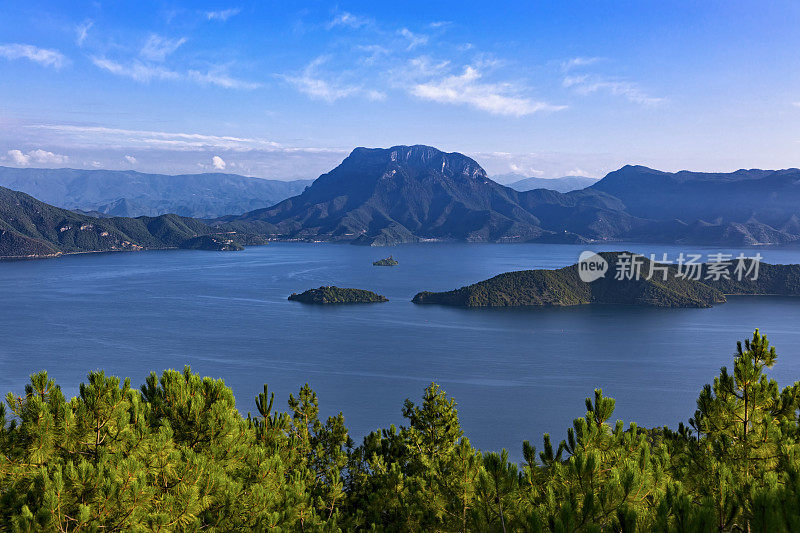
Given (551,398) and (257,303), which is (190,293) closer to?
(257,303)

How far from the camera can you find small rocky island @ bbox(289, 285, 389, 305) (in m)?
128

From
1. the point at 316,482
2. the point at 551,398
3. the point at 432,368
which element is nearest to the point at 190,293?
the point at 432,368

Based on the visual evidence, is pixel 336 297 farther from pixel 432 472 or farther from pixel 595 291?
pixel 432 472

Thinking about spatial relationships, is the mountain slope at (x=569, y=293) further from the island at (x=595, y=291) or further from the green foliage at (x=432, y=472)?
the green foliage at (x=432, y=472)

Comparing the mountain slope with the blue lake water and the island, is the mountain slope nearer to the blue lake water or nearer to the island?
the island

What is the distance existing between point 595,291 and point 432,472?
416 ft

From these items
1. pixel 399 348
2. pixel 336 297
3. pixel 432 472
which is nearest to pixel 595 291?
pixel 336 297

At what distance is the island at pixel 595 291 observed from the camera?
125500mm

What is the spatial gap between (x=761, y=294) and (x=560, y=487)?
15699 centimetres

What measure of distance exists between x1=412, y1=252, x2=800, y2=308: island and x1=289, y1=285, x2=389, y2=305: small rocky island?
10.4 meters

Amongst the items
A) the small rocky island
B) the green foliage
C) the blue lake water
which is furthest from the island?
the green foliage

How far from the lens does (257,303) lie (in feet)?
411

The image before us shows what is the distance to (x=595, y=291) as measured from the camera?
431 feet

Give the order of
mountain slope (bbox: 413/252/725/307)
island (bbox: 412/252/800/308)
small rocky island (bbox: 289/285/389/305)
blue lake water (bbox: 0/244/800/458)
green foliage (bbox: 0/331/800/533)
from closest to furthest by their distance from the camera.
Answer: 1. green foliage (bbox: 0/331/800/533)
2. blue lake water (bbox: 0/244/800/458)
3. mountain slope (bbox: 413/252/725/307)
4. island (bbox: 412/252/800/308)
5. small rocky island (bbox: 289/285/389/305)
